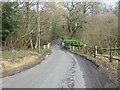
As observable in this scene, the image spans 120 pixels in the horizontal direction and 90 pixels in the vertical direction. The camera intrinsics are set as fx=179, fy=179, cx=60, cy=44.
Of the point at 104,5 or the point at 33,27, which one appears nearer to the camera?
the point at 33,27

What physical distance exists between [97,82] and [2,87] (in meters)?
3.17

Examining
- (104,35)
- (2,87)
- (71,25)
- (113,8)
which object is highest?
(113,8)

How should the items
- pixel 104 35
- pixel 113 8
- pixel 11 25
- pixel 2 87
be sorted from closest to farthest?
pixel 2 87 → pixel 11 25 → pixel 104 35 → pixel 113 8

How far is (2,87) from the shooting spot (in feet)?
19.1

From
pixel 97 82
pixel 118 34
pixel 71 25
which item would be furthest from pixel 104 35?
pixel 97 82

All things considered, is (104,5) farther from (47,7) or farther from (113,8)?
(47,7)

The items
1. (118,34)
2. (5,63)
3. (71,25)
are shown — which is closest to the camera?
(5,63)

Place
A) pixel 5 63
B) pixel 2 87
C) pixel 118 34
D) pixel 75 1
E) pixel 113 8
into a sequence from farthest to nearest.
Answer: pixel 75 1
pixel 113 8
pixel 118 34
pixel 5 63
pixel 2 87

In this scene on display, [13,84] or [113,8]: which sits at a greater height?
[113,8]

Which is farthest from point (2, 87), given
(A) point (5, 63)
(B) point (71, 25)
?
(B) point (71, 25)

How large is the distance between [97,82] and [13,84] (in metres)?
2.88

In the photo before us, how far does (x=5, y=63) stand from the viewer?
1009cm

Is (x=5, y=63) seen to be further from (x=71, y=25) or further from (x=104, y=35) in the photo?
(x=71, y=25)

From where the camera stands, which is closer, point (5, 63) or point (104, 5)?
point (5, 63)
